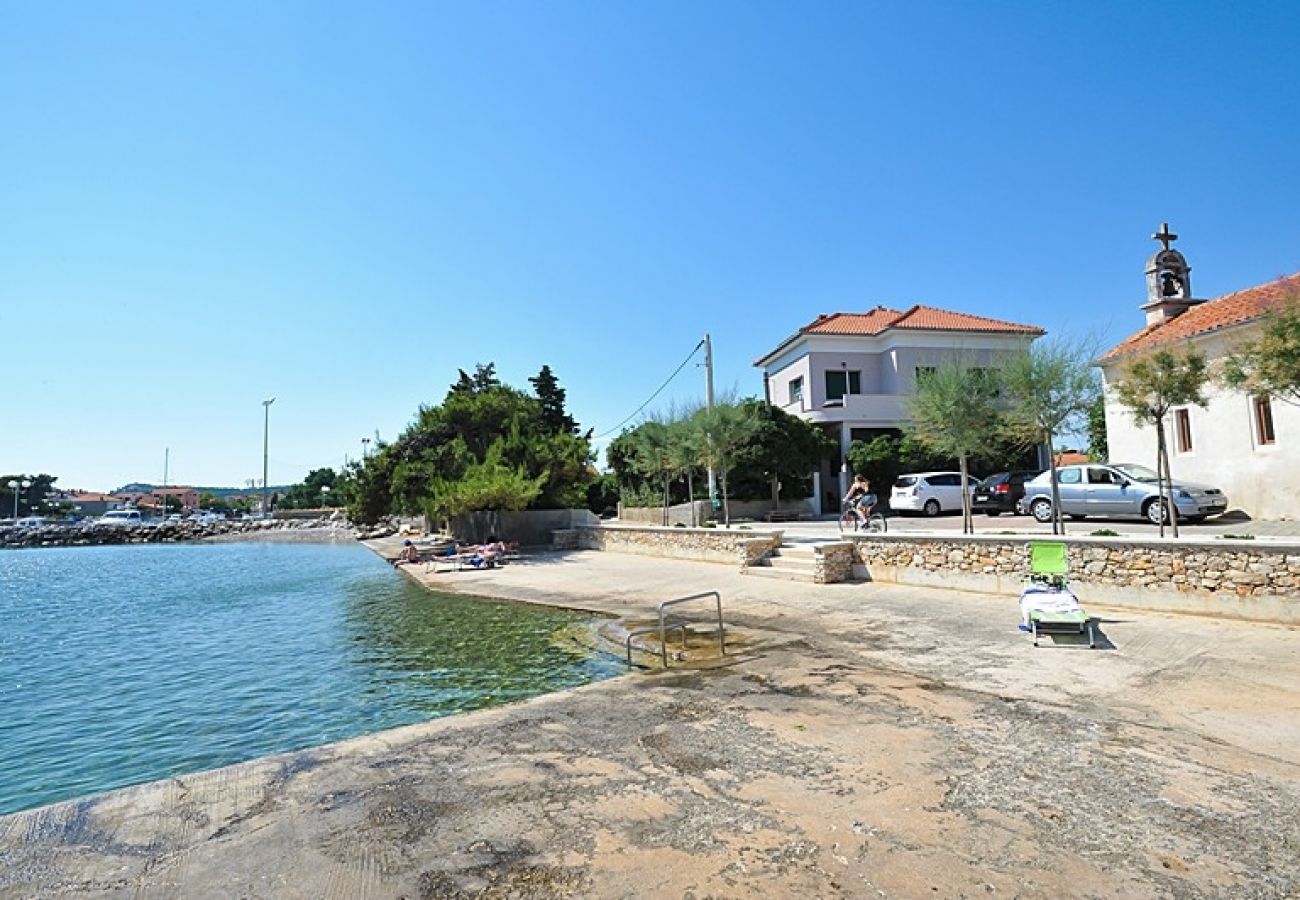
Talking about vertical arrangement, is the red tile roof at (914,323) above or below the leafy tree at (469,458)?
above

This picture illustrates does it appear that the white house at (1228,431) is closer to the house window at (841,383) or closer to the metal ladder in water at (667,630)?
the metal ladder in water at (667,630)

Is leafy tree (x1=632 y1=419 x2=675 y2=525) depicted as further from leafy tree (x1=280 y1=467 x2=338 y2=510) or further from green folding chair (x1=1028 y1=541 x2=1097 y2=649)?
leafy tree (x1=280 y1=467 x2=338 y2=510)

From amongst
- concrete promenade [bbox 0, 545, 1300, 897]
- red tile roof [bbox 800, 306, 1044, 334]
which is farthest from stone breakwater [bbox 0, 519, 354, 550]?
concrete promenade [bbox 0, 545, 1300, 897]

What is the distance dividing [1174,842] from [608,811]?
10.8ft

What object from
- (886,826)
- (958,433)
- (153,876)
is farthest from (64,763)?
(958,433)

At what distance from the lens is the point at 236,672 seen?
36.9ft

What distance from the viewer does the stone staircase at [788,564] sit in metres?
16.0

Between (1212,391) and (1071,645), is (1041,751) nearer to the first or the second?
(1071,645)

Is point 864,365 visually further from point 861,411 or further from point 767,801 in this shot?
point 767,801

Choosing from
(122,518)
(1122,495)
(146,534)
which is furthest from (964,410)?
(122,518)

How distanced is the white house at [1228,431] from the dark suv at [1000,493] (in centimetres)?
333

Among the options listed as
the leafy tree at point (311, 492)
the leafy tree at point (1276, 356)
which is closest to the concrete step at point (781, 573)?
the leafy tree at point (1276, 356)

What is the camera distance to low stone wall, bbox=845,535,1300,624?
941 centimetres

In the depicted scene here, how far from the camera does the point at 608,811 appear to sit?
4.52 metres
